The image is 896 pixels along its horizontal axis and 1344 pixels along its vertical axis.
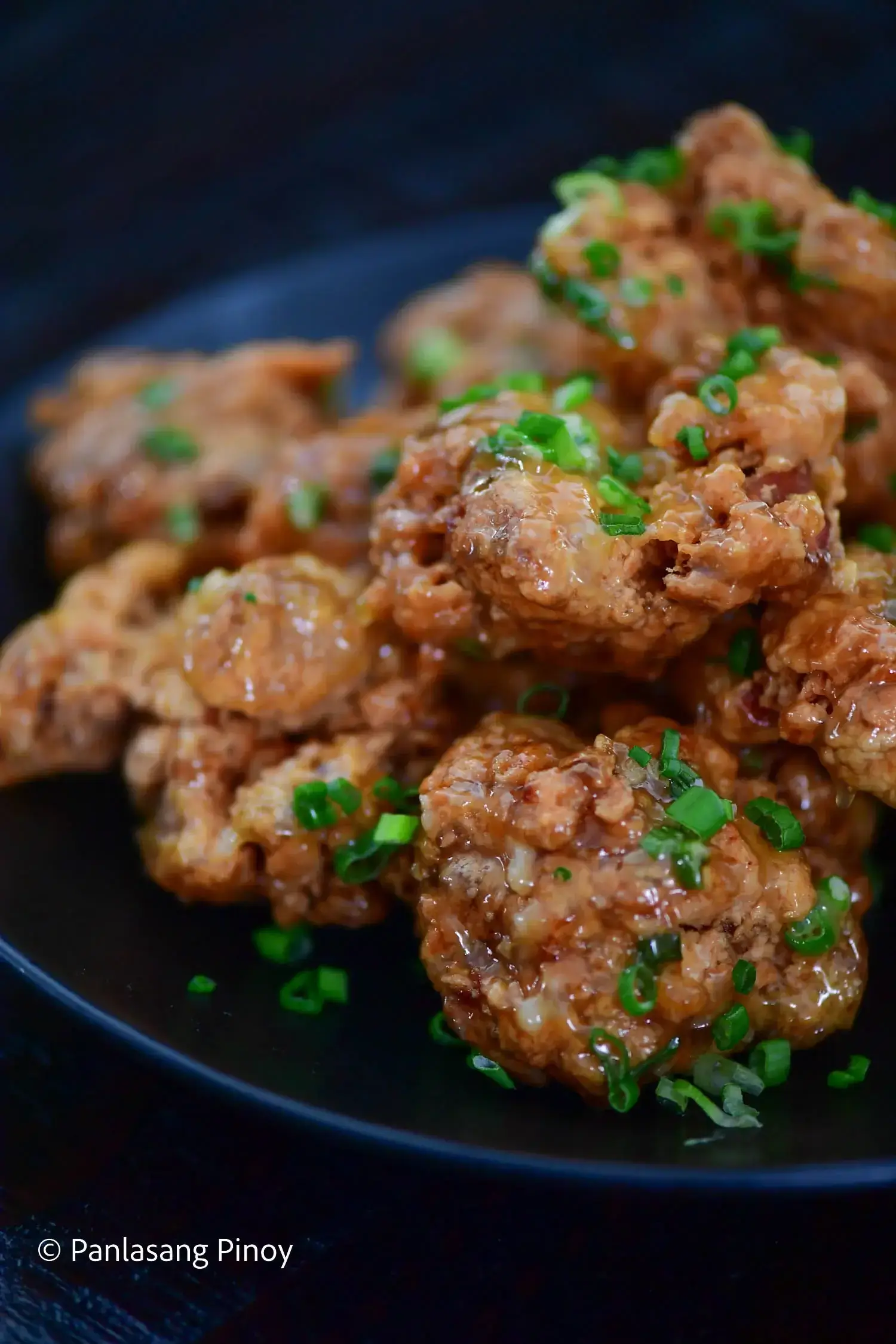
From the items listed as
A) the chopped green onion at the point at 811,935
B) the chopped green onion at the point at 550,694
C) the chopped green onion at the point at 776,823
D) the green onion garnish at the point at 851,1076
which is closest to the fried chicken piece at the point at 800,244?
the chopped green onion at the point at 550,694

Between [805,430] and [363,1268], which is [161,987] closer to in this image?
[363,1268]

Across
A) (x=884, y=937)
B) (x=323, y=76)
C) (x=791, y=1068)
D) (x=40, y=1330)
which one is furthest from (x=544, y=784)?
(x=323, y=76)

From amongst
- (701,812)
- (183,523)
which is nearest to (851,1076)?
(701,812)

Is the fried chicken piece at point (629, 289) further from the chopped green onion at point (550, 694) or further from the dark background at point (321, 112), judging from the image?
the dark background at point (321, 112)

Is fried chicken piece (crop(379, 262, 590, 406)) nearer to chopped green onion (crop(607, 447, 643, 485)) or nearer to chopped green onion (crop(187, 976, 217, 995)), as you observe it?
chopped green onion (crop(607, 447, 643, 485))

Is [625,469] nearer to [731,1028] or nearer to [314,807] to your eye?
[314,807]

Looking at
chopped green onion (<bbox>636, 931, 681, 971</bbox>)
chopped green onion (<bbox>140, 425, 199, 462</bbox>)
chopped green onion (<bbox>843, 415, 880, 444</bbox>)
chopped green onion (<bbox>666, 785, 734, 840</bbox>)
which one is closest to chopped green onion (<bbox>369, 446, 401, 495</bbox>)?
chopped green onion (<bbox>140, 425, 199, 462</bbox>)
